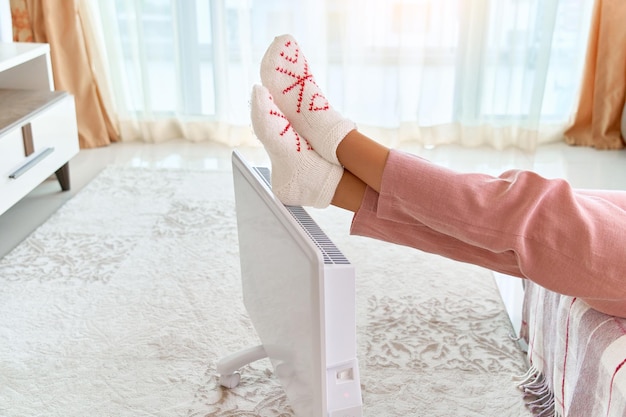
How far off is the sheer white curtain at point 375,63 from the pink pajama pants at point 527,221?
1923mm

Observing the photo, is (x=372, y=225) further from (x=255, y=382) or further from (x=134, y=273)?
(x=134, y=273)

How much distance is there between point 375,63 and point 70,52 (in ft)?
4.38

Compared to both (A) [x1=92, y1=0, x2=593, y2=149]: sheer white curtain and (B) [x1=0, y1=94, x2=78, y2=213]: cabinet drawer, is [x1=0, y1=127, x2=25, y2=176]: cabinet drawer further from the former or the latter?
(A) [x1=92, y1=0, x2=593, y2=149]: sheer white curtain

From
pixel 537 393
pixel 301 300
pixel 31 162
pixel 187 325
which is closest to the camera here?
pixel 301 300

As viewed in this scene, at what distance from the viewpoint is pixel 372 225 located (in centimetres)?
135

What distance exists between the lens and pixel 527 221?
122 centimetres

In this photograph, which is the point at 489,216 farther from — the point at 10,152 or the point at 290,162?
the point at 10,152

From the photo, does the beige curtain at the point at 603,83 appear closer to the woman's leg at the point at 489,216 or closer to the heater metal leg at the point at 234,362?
the woman's leg at the point at 489,216

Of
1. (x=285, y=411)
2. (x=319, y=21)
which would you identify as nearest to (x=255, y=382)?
(x=285, y=411)

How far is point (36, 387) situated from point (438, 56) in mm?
2227

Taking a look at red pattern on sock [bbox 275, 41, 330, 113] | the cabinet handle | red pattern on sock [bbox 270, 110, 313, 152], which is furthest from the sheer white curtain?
red pattern on sock [bbox 270, 110, 313, 152]

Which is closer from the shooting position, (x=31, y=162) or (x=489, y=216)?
(x=489, y=216)

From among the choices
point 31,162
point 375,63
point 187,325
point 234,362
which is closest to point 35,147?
point 31,162

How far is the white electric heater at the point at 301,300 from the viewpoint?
1024 mm
